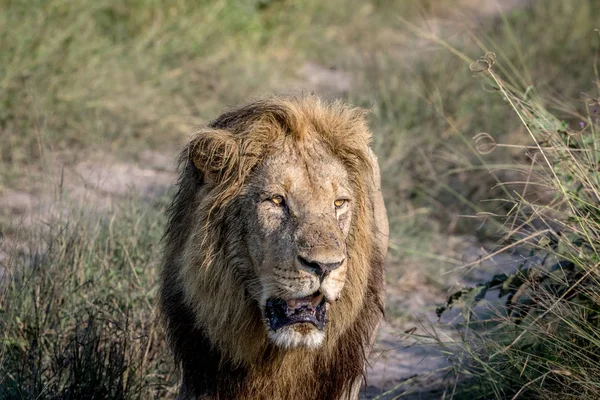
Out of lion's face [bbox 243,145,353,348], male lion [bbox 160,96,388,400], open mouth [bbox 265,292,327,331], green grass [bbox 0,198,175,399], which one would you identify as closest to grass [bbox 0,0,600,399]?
green grass [bbox 0,198,175,399]

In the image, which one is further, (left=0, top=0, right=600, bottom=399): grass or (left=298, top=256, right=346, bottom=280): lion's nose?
A: (left=0, top=0, right=600, bottom=399): grass

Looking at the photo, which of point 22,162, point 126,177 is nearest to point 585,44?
point 126,177

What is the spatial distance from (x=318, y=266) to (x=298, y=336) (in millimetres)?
264

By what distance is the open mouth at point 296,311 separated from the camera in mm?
3053

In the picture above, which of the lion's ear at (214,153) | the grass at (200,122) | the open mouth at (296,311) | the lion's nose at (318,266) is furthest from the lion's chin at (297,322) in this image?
the grass at (200,122)

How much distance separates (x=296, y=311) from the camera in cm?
306

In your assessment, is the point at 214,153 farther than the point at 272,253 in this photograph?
Yes

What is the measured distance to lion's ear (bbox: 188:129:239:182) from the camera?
3.23 metres

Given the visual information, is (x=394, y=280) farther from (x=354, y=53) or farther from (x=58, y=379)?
(x=354, y=53)

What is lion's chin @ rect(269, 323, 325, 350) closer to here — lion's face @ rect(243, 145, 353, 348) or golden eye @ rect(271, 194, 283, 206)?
lion's face @ rect(243, 145, 353, 348)

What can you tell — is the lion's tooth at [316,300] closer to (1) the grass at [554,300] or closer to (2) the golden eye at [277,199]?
(2) the golden eye at [277,199]

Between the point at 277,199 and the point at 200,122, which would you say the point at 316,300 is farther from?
the point at 200,122

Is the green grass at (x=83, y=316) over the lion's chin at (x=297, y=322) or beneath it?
beneath

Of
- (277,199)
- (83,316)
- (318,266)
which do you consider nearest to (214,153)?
(277,199)
